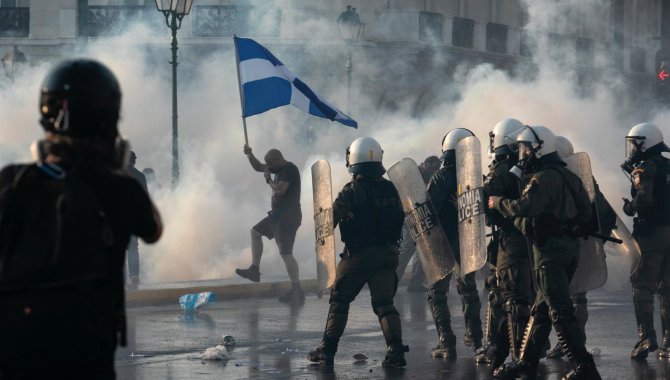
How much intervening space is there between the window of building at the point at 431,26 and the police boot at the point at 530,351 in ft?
71.8

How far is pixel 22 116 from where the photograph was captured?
76.4ft

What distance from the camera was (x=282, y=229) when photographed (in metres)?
13.2

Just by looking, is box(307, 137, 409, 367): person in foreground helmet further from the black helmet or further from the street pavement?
the black helmet

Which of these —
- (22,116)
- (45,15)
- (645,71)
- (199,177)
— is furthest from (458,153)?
(645,71)

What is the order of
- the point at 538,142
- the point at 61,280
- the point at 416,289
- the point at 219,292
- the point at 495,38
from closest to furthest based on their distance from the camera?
the point at 61,280 < the point at 538,142 < the point at 219,292 < the point at 416,289 < the point at 495,38

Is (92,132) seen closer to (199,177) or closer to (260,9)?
(199,177)

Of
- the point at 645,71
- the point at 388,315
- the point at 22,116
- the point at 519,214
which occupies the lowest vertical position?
the point at 388,315

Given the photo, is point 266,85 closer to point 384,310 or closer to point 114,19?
point 384,310

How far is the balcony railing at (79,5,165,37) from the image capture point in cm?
2653

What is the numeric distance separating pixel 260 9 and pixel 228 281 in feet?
44.7

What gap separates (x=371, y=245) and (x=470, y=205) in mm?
712

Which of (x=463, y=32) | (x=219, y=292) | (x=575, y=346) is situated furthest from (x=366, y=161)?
(x=463, y=32)

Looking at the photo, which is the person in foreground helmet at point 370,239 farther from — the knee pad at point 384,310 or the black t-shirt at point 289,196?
the black t-shirt at point 289,196

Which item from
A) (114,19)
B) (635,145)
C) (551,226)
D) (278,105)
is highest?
(114,19)
